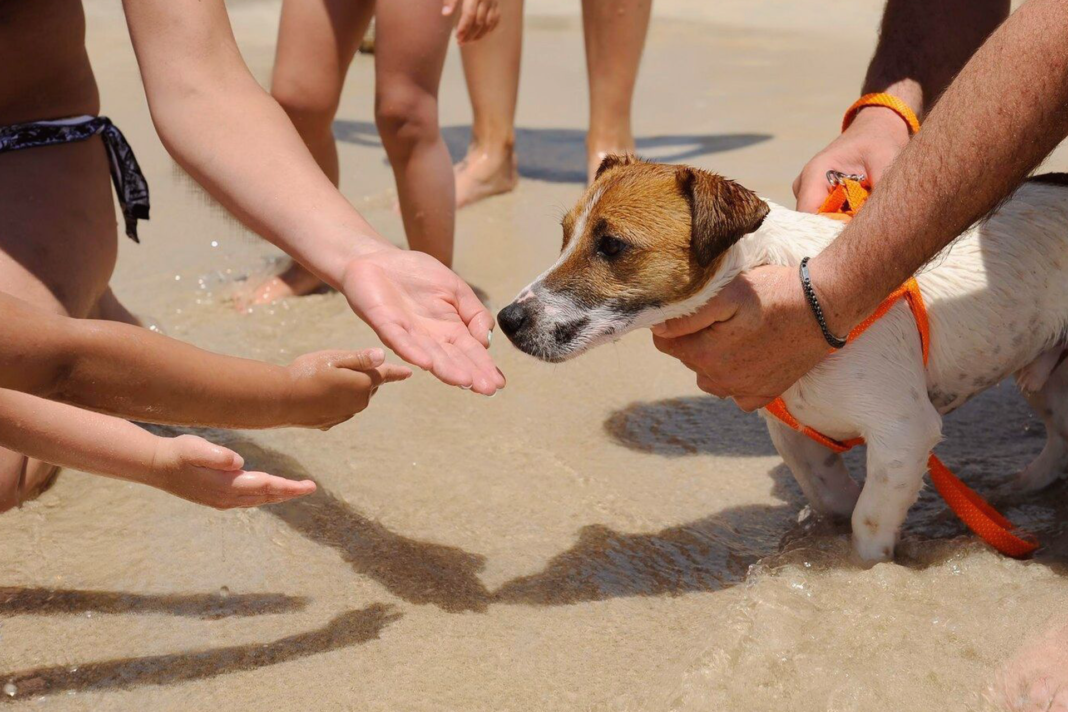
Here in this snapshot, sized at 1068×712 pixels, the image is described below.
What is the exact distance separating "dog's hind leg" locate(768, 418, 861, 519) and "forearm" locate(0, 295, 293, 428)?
148 cm

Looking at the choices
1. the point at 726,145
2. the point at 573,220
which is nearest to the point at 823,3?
the point at 726,145

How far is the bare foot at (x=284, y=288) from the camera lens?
474 cm

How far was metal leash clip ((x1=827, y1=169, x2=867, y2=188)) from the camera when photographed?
333 cm

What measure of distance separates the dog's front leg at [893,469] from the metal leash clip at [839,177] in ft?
2.54

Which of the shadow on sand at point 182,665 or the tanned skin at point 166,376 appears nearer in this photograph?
the tanned skin at point 166,376

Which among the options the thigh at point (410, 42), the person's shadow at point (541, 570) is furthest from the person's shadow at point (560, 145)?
the person's shadow at point (541, 570)

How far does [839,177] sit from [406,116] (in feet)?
5.75

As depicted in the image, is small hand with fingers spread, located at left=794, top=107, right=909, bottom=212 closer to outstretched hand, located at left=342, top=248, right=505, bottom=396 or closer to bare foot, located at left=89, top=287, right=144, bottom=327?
outstretched hand, located at left=342, top=248, right=505, bottom=396

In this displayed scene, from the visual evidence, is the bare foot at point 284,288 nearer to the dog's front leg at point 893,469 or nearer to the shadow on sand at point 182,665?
the shadow on sand at point 182,665

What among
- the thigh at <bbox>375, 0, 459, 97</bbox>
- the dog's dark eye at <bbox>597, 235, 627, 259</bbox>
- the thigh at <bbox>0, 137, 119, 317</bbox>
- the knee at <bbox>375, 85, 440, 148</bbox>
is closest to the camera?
the dog's dark eye at <bbox>597, 235, 627, 259</bbox>

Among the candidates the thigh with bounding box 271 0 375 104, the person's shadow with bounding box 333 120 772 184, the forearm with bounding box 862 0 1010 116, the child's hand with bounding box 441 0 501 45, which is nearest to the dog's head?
the forearm with bounding box 862 0 1010 116

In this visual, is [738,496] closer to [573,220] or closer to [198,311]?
[573,220]

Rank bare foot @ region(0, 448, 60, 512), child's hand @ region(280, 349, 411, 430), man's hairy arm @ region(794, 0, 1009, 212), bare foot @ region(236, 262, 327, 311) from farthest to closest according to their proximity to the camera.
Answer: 1. bare foot @ region(236, 262, 327, 311)
2. man's hairy arm @ region(794, 0, 1009, 212)
3. bare foot @ region(0, 448, 60, 512)
4. child's hand @ region(280, 349, 411, 430)

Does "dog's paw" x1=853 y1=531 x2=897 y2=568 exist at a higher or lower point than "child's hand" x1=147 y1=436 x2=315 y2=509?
lower
